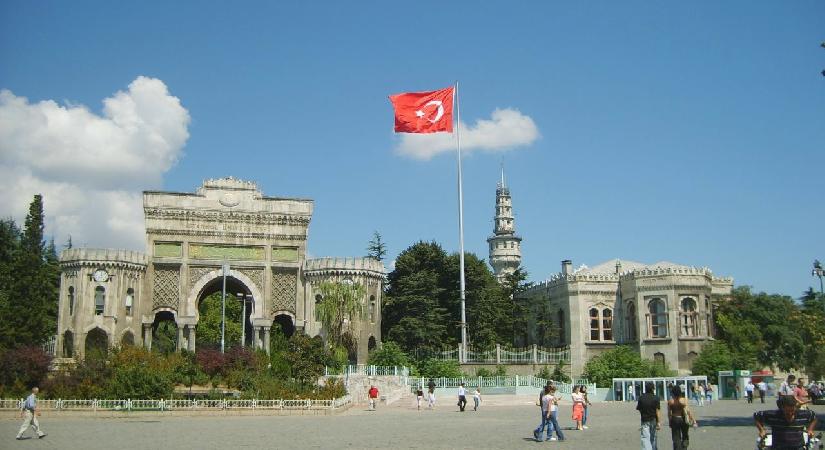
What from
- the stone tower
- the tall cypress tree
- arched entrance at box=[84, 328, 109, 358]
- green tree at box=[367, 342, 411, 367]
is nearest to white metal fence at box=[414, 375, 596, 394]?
green tree at box=[367, 342, 411, 367]

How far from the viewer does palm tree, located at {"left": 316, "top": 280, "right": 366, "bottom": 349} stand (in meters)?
45.8

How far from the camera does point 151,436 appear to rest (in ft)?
66.0

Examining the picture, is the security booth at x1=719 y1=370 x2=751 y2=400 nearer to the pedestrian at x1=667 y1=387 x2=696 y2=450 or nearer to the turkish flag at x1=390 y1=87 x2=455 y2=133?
the turkish flag at x1=390 y1=87 x2=455 y2=133

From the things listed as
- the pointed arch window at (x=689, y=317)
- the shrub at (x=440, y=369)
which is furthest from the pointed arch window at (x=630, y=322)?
the shrub at (x=440, y=369)

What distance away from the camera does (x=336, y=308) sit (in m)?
45.8

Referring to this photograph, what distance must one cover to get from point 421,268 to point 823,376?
27514mm

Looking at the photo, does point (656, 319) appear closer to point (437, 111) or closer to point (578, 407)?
point (437, 111)

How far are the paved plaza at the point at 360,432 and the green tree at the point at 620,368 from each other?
1343cm

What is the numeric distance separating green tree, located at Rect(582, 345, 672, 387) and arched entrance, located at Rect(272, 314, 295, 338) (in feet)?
60.7

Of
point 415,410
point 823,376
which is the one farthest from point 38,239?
point 823,376

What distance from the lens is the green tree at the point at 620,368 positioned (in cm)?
4347

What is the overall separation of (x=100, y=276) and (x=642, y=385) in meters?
30.4

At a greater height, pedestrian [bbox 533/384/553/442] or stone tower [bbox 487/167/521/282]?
stone tower [bbox 487/167/521/282]

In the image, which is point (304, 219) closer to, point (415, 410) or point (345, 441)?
point (415, 410)
